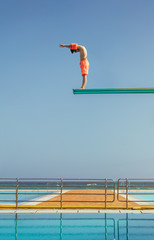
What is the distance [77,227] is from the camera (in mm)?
5820

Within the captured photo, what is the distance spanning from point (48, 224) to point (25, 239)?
1277mm

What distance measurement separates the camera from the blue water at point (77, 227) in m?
5.02

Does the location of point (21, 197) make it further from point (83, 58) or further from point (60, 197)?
point (83, 58)

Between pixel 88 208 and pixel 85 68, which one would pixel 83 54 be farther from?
pixel 88 208

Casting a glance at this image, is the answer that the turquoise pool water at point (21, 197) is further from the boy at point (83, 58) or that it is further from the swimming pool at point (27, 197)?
the boy at point (83, 58)

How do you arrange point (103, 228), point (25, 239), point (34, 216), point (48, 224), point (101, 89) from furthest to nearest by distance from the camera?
point (34, 216) < point (48, 224) < point (103, 228) < point (101, 89) < point (25, 239)

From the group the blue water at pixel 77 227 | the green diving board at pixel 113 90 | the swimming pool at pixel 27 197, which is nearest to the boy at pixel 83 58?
the green diving board at pixel 113 90

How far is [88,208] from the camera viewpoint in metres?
7.90

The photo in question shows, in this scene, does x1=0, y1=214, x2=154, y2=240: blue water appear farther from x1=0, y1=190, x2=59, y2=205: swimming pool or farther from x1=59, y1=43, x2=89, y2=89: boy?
x1=59, y1=43, x2=89, y2=89: boy

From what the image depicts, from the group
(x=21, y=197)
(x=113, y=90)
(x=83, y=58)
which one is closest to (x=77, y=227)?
(x=113, y=90)

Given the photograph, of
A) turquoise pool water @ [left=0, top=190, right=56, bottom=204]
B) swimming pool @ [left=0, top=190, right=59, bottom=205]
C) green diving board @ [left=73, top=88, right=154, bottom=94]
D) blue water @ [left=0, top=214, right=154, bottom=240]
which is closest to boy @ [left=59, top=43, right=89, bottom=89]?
green diving board @ [left=73, top=88, right=154, bottom=94]

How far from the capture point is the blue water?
5023mm

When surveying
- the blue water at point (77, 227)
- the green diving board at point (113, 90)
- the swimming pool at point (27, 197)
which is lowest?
the blue water at point (77, 227)

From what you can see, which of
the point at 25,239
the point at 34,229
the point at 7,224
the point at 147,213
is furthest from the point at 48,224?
the point at 147,213
